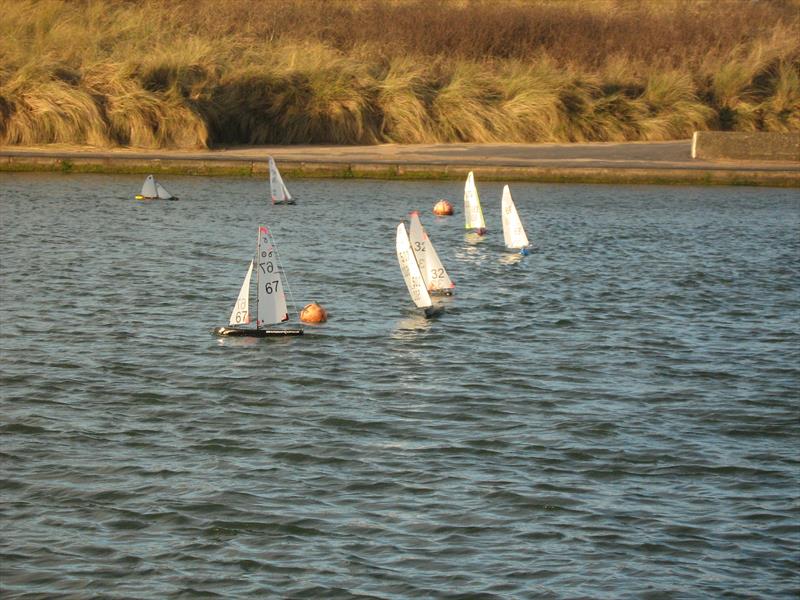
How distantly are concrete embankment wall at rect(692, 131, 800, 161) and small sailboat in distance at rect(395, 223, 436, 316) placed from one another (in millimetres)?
18965

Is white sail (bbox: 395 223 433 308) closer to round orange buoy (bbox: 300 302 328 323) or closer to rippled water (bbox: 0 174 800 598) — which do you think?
rippled water (bbox: 0 174 800 598)

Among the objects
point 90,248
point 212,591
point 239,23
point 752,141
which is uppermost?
point 239,23

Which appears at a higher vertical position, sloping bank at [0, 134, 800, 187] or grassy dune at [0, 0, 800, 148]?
grassy dune at [0, 0, 800, 148]

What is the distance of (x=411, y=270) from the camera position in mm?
15805

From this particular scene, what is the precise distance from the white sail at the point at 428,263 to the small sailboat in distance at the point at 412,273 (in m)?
0.85

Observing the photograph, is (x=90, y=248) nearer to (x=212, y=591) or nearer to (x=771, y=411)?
(x=771, y=411)

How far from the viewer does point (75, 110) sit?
3316cm

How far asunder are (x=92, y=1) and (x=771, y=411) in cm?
3350

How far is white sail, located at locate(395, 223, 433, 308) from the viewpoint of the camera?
617 inches

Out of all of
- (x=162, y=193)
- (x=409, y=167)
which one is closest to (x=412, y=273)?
(x=162, y=193)

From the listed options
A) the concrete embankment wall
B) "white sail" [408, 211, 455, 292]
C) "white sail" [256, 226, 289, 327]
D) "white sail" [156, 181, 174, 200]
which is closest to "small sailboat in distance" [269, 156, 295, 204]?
"white sail" [156, 181, 174, 200]

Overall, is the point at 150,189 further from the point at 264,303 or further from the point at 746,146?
the point at 746,146

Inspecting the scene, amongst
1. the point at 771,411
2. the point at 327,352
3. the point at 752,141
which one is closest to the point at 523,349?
the point at 327,352

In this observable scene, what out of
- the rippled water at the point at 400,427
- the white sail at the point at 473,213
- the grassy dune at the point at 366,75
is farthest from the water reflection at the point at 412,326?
the grassy dune at the point at 366,75
